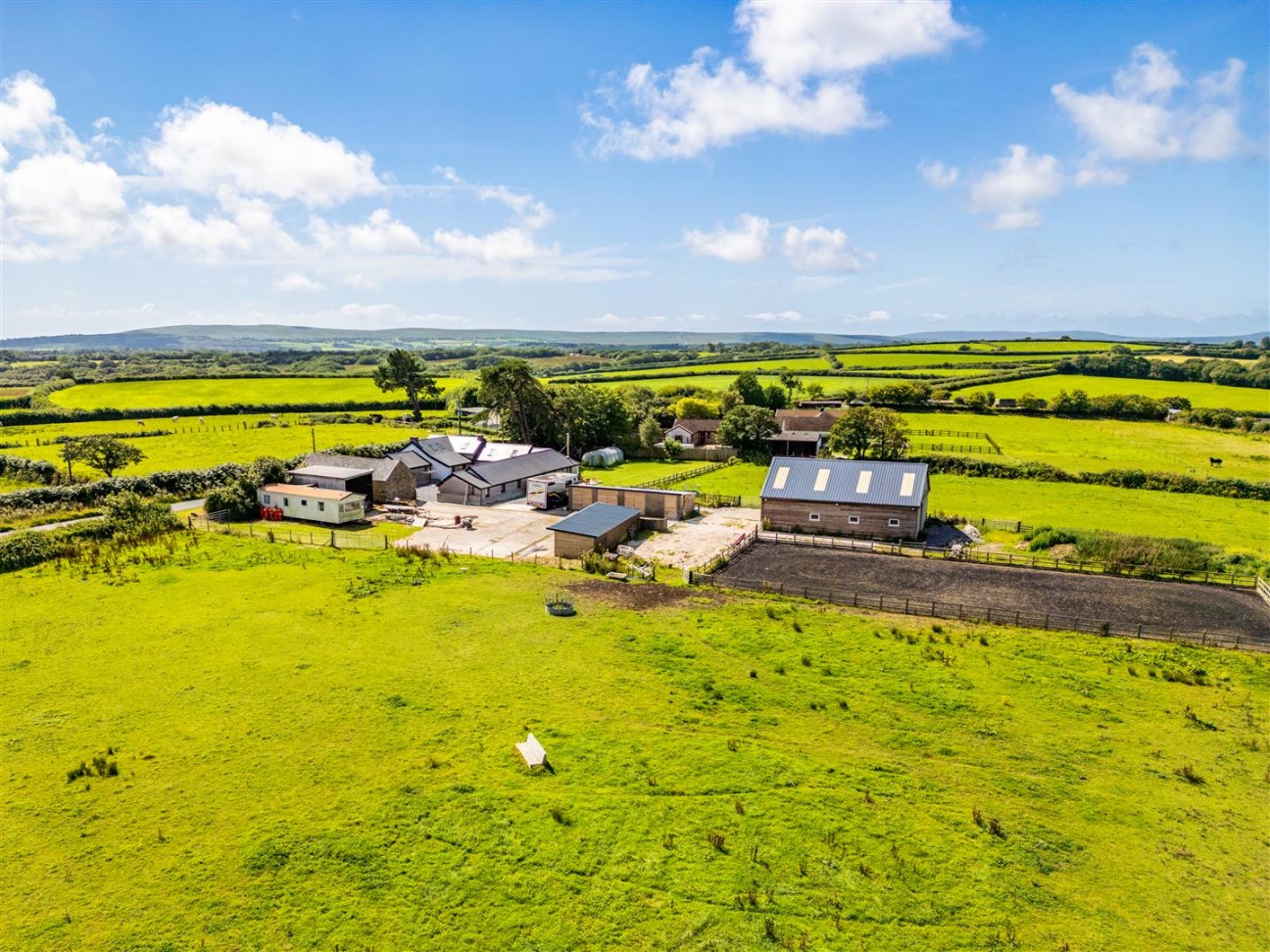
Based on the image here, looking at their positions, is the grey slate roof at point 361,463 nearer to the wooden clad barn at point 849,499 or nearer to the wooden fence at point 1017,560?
the wooden clad barn at point 849,499

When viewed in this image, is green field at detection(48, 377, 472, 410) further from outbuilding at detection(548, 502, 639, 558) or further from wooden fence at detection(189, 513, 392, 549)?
outbuilding at detection(548, 502, 639, 558)

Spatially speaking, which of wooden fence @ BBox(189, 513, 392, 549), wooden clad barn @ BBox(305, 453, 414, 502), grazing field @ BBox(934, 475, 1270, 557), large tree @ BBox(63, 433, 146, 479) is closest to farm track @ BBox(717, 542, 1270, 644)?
grazing field @ BBox(934, 475, 1270, 557)

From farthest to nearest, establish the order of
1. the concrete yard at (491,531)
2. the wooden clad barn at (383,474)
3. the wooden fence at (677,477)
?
the wooden fence at (677,477)
the wooden clad barn at (383,474)
the concrete yard at (491,531)

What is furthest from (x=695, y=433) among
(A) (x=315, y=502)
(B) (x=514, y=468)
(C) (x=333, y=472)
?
(A) (x=315, y=502)

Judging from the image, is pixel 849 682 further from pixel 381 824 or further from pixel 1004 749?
pixel 381 824

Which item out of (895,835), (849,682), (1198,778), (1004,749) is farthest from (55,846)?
(1198,778)

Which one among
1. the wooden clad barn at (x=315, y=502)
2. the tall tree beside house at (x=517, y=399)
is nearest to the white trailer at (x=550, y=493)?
the wooden clad barn at (x=315, y=502)

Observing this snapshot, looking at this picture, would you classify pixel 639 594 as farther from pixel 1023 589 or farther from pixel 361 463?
pixel 361 463
